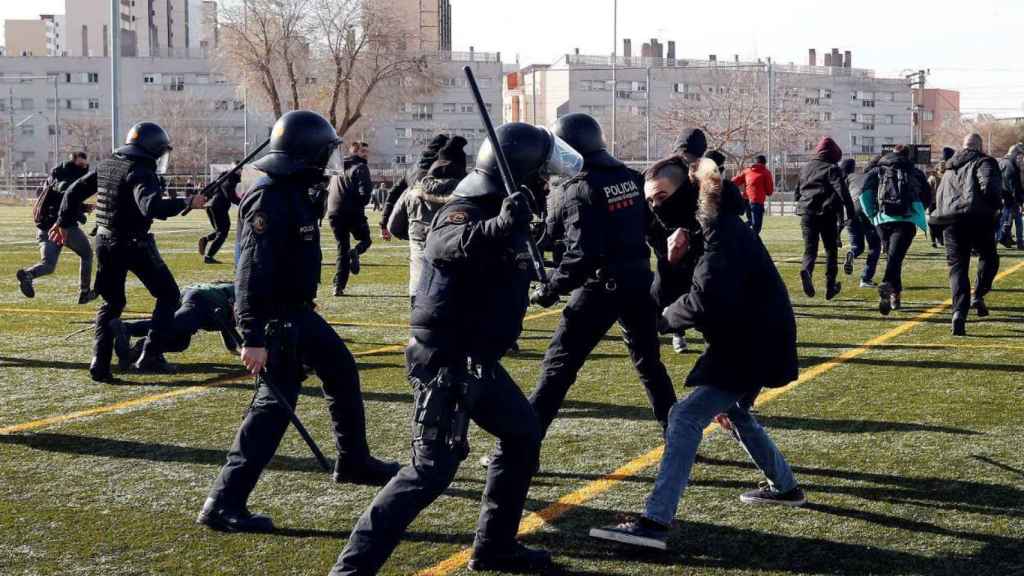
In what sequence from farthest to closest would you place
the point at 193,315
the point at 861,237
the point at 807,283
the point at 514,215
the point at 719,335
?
the point at 861,237, the point at 807,283, the point at 193,315, the point at 719,335, the point at 514,215

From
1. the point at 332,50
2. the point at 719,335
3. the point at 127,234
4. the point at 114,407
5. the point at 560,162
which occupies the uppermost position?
the point at 332,50

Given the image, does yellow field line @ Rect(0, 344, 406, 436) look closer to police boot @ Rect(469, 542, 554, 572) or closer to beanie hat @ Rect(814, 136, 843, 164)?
police boot @ Rect(469, 542, 554, 572)

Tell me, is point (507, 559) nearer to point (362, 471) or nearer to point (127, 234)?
point (362, 471)

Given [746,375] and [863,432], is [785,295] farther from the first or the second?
[863,432]

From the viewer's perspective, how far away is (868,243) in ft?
53.3

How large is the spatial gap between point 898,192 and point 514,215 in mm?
9907

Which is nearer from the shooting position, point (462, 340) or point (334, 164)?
point (462, 340)

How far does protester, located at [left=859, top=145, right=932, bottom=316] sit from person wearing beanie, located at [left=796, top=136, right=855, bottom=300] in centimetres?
65

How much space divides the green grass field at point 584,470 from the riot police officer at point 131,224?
1.49ft

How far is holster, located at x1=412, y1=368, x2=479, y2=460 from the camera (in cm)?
440

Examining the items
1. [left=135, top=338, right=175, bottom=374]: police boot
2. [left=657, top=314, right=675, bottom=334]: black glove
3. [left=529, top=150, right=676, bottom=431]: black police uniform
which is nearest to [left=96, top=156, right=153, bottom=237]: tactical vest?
[left=135, top=338, right=175, bottom=374]: police boot

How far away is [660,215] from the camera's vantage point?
5.29 metres

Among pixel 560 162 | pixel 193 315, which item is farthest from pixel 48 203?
pixel 560 162

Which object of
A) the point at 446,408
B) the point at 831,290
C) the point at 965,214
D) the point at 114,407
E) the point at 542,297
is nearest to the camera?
the point at 446,408
